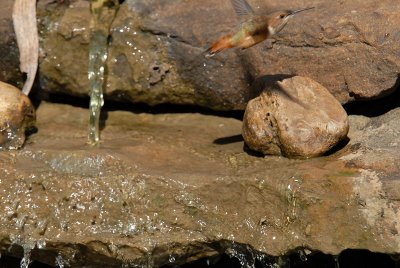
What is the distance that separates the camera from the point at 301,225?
523 cm

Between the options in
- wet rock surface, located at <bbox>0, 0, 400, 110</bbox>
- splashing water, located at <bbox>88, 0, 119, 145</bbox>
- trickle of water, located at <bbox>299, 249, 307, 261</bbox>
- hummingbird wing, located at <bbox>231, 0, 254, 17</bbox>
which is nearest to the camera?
trickle of water, located at <bbox>299, 249, 307, 261</bbox>

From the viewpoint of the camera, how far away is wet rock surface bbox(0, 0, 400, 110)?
594cm

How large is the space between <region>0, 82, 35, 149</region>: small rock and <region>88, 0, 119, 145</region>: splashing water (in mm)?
491

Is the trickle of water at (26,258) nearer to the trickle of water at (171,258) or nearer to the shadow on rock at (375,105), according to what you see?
the trickle of water at (171,258)

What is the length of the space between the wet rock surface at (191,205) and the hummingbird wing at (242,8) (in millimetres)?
900

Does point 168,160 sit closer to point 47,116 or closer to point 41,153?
point 41,153

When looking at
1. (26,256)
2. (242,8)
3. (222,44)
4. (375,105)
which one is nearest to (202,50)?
(242,8)

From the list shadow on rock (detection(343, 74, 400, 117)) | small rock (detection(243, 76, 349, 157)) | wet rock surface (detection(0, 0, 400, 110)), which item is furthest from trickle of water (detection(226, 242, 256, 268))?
shadow on rock (detection(343, 74, 400, 117))

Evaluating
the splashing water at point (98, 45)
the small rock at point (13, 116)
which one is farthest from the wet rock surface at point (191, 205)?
the splashing water at point (98, 45)

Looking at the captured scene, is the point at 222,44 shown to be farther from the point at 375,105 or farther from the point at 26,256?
the point at 26,256

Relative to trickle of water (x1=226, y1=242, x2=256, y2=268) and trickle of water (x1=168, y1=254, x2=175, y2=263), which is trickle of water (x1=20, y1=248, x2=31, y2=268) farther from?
trickle of water (x1=226, y1=242, x2=256, y2=268)

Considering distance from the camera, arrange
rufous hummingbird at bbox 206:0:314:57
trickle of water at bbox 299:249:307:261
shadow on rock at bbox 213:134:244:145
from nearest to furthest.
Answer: trickle of water at bbox 299:249:307:261
rufous hummingbird at bbox 206:0:314:57
shadow on rock at bbox 213:134:244:145

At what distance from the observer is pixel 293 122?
18.1ft

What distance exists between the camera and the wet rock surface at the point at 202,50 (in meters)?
5.94
